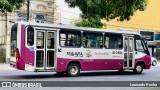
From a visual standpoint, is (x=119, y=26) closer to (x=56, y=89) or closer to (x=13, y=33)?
(x=13, y=33)

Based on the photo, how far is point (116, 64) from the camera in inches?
875

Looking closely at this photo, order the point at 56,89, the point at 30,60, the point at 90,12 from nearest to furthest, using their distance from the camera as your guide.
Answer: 1. the point at 56,89
2. the point at 30,60
3. the point at 90,12

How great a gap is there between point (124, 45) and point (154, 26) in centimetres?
3419

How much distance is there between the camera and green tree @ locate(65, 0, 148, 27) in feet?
105

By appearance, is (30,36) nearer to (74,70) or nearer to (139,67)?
(74,70)

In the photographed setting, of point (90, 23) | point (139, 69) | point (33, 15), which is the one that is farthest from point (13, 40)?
point (33, 15)

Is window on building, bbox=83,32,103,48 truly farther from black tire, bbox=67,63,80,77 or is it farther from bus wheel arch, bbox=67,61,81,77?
black tire, bbox=67,63,80,77

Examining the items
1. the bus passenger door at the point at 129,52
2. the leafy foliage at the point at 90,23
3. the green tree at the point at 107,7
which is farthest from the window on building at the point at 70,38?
the green tree at the point at 107,7

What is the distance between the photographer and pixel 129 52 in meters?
22.8

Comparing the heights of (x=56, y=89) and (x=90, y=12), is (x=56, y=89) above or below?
below

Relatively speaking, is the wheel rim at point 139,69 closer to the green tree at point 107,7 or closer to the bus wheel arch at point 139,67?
the bus wheel arch at point 139,67

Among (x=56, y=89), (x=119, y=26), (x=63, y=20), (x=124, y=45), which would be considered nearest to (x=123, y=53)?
(x=124, y=45)

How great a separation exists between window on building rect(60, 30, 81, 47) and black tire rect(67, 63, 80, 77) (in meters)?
1.13

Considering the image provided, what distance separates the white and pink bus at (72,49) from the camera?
59.7 feet
